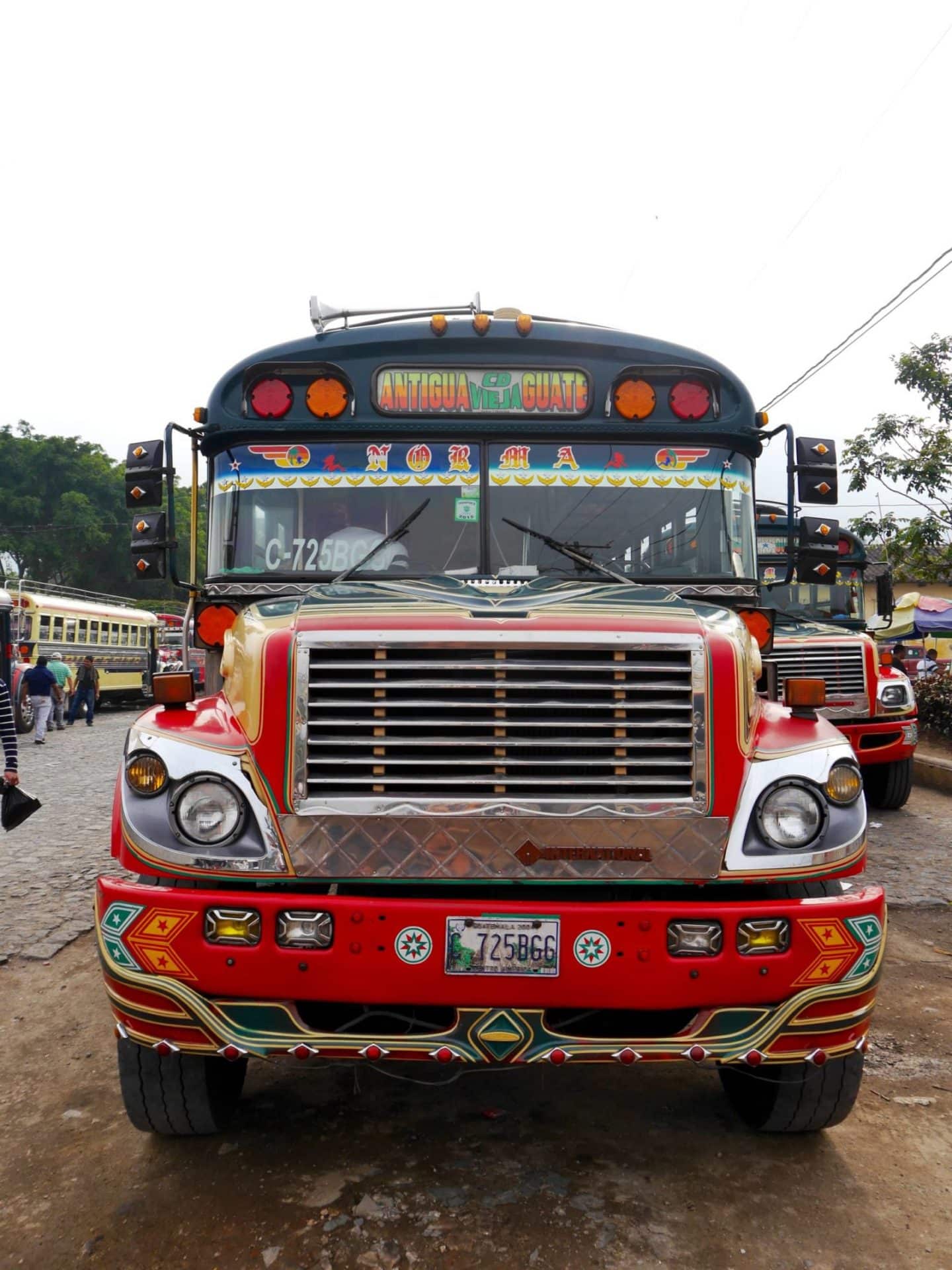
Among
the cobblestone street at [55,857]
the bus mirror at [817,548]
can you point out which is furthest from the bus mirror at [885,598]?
the cobblestone street at [55,857]

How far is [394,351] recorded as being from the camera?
457 cm

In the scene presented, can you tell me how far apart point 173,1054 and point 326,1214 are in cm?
63

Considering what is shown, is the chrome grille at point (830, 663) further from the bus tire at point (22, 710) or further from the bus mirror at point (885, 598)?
the bus tire at point (22, 710)

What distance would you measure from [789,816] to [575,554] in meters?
1.65

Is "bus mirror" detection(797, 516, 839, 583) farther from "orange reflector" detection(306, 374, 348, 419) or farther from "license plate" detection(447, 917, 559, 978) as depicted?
"license plate" detection(447, 917, 559, 978)

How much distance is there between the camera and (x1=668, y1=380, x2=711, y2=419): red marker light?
15.2ft

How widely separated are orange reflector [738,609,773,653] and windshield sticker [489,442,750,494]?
560 millimetres

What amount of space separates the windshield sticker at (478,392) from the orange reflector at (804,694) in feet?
5.95

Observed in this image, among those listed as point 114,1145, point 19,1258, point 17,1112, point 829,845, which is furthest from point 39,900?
point 829,845

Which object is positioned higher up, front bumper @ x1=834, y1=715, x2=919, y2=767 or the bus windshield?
the bus windshield

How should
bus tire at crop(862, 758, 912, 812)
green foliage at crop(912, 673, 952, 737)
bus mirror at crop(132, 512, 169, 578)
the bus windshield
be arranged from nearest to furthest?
the bus windshield
bus mirror at crop(132, 512, 169, 578)
bus tire at crop(862, 758, 912, 812)
green foliage at crop(912, 673, 952, 737)

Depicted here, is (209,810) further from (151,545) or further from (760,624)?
(760,624)

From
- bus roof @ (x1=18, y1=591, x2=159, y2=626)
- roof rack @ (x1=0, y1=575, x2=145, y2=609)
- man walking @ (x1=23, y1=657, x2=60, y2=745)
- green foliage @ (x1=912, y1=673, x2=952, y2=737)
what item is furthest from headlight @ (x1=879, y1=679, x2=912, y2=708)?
bus roof @ (x1=18, y1=591, x2=159, y2=626)

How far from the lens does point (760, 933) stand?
280 cm
